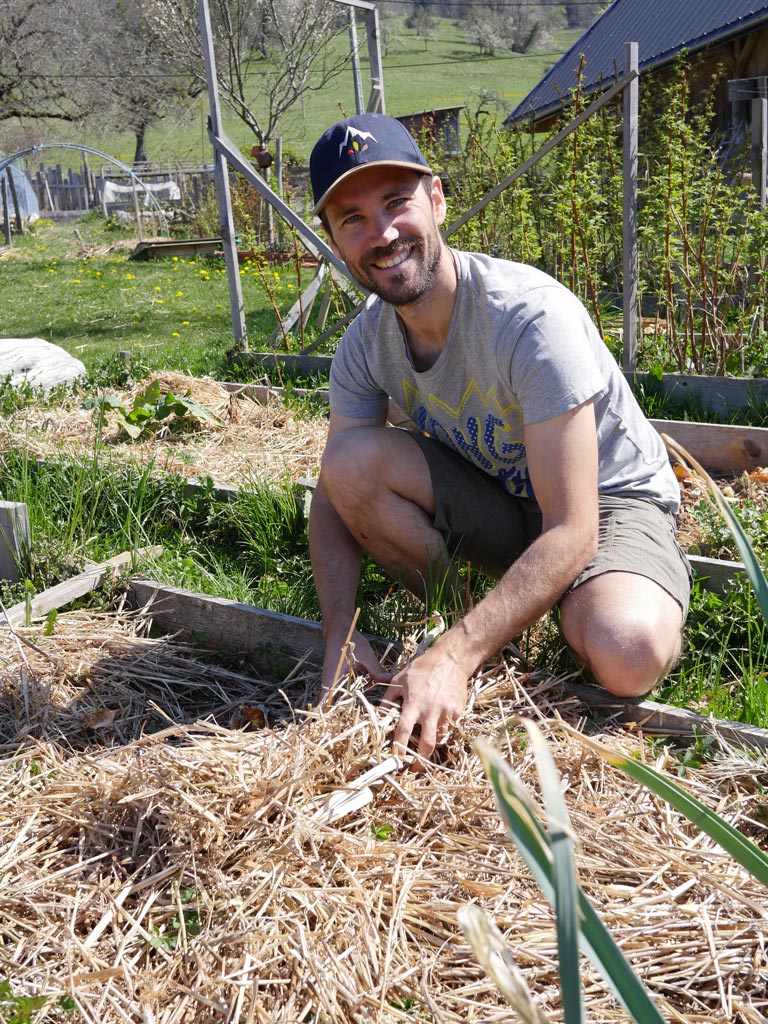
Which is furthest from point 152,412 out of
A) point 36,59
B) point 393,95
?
point 393,95

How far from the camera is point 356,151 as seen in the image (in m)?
2.43

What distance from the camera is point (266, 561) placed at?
11.5 ft

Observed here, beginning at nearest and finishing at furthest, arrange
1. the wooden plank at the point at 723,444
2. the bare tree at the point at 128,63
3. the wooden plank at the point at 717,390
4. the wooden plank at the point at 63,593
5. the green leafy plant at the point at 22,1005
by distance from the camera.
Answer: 1. the green leafy plant at the point at 22,1005
2. the wooden plank at the point at 63,593
3. the wooden plank at the point at 723,444
4. the wooden plank at the point at 717,390
5. the bare tree at the point at 128,63

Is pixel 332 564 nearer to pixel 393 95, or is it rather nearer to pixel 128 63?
pixel 128 63

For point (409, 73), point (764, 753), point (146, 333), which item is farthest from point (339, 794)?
point (409, 73)

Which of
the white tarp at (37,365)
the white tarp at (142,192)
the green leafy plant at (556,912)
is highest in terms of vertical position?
the white tarp at (142,192)

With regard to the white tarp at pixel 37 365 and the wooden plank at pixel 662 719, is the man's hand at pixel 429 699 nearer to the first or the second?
the wooden plank at pixel 662 719

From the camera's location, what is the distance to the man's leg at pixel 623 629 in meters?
2.26

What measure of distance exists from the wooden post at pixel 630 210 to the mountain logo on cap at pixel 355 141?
2.87 meters

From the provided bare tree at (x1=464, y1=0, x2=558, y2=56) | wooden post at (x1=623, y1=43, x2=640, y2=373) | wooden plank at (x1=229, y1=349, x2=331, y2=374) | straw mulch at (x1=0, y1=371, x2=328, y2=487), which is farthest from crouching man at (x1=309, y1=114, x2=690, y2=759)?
bare tree at (x1=464, y1=0, x2=558, y2=56)

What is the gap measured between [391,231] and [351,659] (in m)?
1.07

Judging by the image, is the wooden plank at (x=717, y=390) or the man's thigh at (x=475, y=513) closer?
the man's thigh at (x=475, y=513)

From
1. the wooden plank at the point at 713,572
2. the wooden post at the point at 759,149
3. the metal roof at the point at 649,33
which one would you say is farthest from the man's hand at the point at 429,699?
the metal roof at the point at 649,33

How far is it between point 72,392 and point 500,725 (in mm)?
4388
